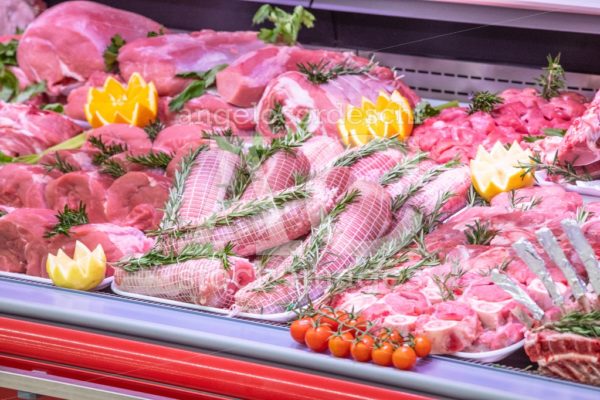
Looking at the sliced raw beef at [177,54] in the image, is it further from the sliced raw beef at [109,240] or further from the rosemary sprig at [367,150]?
the sliced raw beef at [109,240]

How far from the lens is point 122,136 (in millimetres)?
3885

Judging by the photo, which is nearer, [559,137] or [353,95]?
[559,137]

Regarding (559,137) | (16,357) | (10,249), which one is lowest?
(16,357)

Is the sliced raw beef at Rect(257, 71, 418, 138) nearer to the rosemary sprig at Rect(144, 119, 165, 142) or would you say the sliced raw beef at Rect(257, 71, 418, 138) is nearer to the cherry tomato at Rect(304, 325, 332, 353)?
the rosemary sprig at Rect(144, 119, 165, 142)

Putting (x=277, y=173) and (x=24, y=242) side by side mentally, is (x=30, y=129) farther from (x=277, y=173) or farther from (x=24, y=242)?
(x=277, y=173)

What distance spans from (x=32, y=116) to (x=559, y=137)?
2361mm

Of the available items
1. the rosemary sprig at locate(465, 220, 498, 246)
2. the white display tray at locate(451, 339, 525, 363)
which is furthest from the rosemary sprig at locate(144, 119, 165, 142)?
the white display tray at locate(451, 339, 525, 363)

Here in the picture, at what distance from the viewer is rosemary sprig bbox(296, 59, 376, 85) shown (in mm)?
4098

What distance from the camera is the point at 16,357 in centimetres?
279

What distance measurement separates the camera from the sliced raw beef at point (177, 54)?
4.50 m

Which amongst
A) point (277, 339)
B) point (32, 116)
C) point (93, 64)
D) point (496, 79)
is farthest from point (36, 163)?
point (496, 79)

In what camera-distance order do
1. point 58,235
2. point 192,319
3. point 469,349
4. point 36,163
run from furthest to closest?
point 36,163 → point 58,235 → point 192,319 → point 469,349

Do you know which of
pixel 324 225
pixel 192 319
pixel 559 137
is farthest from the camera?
pixel 559 137

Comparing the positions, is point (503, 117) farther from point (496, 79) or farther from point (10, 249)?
point (10, 249)
